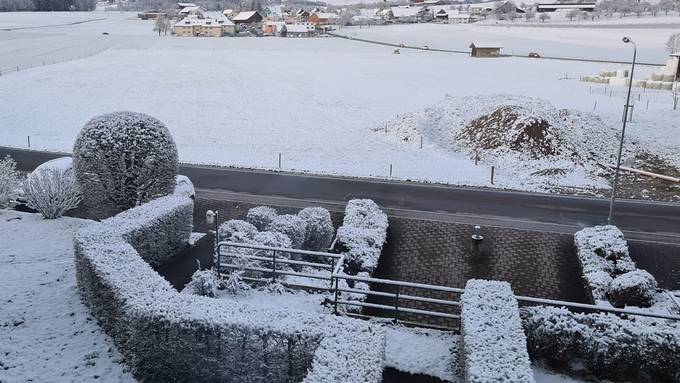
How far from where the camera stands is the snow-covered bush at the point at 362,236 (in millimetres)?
16562

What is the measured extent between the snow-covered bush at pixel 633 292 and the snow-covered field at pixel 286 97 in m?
11.9

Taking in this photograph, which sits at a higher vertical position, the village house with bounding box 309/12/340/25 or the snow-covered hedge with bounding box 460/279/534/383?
the village house with bounding box 309/12/340/25

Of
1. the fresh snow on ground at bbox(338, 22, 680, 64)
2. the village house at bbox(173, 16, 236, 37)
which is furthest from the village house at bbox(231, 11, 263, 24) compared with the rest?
the fresh snow on ground at bbox(338, 22, 680, 64)

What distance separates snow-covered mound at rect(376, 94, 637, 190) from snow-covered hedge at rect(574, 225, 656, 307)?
9.57 meters

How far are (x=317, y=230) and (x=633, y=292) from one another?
9.18 meters

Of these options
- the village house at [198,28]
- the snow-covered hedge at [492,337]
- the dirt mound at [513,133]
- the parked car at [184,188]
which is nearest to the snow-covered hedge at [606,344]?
the snow-covered hedge at [492,337]

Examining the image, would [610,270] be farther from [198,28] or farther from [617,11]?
[617,11]

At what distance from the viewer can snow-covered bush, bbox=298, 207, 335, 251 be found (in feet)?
57.7

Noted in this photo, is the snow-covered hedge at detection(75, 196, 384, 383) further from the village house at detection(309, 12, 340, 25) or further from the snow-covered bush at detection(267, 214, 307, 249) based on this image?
the village house at detection(309, 12, 340, 25)

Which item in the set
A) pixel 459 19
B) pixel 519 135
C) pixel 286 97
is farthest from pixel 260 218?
pixel 459 19

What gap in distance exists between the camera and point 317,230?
1769cm

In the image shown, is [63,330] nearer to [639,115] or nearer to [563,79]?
[639,115]

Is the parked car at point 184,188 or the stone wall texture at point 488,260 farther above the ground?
the parked car at point 184,188

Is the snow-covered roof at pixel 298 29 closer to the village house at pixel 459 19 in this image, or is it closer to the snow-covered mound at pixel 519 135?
the village house at pixel 459 19
